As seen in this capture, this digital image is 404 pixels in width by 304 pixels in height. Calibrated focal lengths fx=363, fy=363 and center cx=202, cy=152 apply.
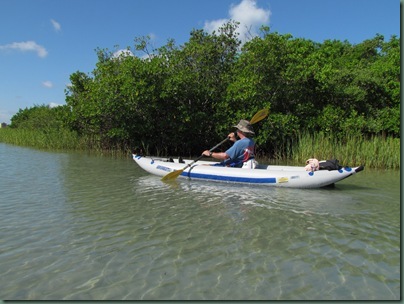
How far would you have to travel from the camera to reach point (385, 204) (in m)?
6.09

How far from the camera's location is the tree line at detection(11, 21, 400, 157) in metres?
14.7

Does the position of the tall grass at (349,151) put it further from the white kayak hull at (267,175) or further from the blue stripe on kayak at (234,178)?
the blue stripe on kayak at (234,178)

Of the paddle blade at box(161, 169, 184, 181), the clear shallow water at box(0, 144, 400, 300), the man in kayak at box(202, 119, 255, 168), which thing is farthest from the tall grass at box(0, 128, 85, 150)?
the man in kayak at box(202, 119, 255, 168)

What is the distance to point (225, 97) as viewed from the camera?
50.5 ft

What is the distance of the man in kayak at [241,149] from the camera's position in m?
7.85

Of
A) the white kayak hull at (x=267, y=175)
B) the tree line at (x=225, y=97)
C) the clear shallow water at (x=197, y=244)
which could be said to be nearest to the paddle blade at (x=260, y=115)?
the white kayak hull at (x=267, y=175)

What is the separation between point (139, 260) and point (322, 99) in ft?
49.2

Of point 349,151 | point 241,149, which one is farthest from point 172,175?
point 349,151

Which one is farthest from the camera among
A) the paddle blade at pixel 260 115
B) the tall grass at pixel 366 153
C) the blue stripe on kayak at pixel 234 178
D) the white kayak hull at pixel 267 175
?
the tall grass at pixel 366 153

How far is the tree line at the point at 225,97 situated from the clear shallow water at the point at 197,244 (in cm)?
828

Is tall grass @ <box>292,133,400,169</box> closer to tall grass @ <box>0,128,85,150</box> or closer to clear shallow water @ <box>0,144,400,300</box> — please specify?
clear shallow water @ <box>0,144,400,300</box>

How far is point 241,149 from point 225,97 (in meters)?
7.71

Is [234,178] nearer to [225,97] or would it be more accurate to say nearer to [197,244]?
[197,244]

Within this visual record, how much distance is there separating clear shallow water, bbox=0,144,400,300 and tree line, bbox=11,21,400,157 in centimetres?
828
